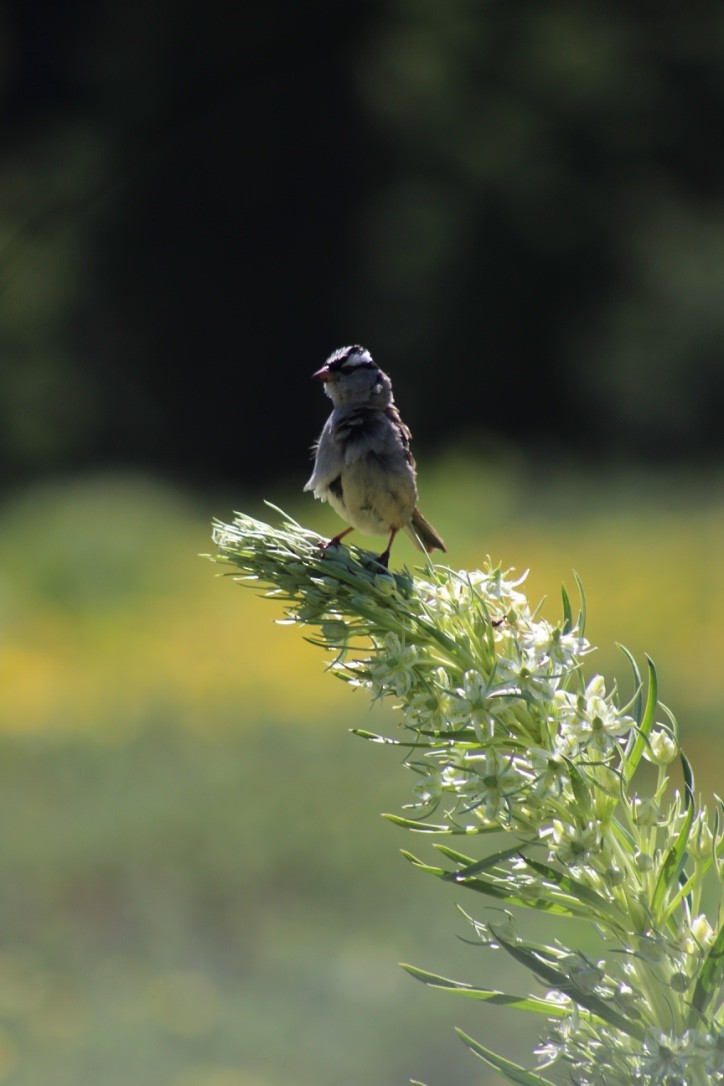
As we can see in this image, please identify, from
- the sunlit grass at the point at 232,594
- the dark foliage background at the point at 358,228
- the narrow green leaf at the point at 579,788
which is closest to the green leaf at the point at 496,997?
the narrow green leaf at the point at 579,788

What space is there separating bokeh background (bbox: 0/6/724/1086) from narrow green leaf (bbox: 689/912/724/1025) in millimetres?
5382

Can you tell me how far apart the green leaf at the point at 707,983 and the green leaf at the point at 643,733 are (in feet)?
0.70

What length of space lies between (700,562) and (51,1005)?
693 centimetres

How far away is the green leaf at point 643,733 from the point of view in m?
1.71

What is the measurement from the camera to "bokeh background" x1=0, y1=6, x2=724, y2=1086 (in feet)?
26.7

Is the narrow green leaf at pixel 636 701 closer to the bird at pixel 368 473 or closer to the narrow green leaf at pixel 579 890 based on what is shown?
the narrow green leaf at pixel 579 890

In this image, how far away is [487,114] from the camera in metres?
19.0

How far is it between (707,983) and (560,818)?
233mm

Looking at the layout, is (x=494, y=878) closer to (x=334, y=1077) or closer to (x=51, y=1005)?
(x=334, y=1077)

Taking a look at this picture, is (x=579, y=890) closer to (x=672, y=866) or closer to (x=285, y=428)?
(x=672, y=866)

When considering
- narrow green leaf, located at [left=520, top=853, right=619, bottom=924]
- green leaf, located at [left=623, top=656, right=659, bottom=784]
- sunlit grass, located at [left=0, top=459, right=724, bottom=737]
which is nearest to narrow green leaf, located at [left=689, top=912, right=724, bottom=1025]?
narrow green leaf, located at [left=520, top=853, right=619, bottom=924]

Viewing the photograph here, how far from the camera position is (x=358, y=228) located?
754 inches

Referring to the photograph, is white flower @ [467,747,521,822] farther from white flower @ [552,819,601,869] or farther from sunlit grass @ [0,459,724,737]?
sunlit grass @ [0,459,724,737]

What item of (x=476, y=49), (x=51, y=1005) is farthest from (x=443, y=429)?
(x=51, y=1005)
